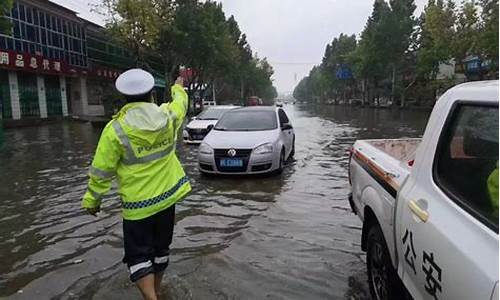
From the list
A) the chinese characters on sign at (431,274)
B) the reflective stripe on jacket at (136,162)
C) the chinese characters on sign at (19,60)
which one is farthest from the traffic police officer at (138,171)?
the chinese characters on sign at (19,60)

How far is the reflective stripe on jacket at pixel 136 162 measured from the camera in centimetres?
316

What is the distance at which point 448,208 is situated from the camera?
2207 millimetres

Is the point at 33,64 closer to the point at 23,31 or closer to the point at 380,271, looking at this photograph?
the point at 23,31

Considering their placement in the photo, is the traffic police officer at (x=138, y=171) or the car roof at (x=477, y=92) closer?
the car roof at (x=477, y=92)

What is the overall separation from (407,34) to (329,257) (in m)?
49.8

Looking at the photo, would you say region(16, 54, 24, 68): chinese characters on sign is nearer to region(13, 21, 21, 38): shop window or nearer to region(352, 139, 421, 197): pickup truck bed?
region(13, 21, 21, 38): shop window

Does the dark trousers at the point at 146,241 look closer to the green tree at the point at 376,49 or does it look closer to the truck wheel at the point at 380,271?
the truck wheel at the point at 380,271

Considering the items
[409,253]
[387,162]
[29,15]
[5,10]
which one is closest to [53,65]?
[29,15]

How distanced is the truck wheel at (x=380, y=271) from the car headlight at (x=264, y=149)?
5.04 meters

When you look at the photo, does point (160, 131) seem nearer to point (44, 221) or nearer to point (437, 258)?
point (437, 258)

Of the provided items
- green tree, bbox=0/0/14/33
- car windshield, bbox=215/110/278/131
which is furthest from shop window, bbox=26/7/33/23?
car windshield, bbox=215/110/278/131

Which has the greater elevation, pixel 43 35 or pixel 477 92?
pixel 43 35

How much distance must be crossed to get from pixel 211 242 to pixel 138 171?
2.28 m

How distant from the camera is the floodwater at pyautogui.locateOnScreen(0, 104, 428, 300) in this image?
4.08m
